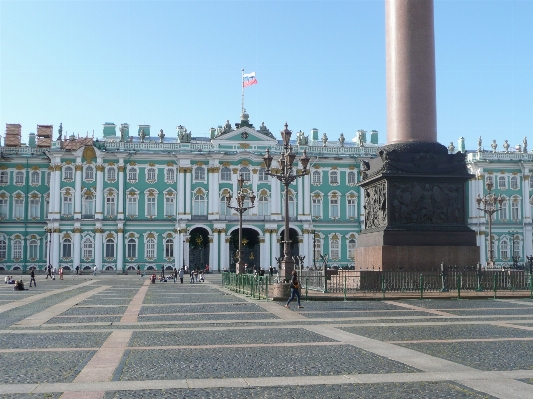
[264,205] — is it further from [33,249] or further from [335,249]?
[33,249]

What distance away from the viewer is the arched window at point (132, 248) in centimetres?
7500

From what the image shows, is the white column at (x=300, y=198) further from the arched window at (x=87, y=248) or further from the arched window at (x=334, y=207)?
the arched window at (x=87, y=248)

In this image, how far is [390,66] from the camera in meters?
27.7

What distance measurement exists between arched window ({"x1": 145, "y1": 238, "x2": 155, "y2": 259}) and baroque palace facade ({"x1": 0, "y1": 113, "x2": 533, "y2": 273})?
0.10 meters

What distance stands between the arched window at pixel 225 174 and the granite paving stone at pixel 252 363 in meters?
63.9

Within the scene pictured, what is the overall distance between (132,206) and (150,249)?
16.1 ft

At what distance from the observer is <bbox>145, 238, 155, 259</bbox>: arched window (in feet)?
246

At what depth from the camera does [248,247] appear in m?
79.2

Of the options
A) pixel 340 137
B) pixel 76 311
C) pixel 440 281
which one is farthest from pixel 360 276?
pixel 340 137

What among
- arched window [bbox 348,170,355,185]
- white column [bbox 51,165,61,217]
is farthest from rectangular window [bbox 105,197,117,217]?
arched window [bbox 348,170,355,185]

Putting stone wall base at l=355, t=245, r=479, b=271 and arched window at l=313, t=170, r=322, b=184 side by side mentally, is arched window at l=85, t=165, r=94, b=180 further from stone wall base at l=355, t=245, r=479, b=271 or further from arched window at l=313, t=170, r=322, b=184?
stone wall base at l=355, t=245, r=479, b=271

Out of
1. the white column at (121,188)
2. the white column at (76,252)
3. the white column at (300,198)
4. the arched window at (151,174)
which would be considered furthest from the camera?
the white column at (300,198)

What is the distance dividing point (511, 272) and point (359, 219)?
49.0 metres

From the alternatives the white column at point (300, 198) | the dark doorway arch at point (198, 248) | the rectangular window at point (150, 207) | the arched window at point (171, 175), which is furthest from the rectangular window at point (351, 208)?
the rectangular window at point (150, 207)
